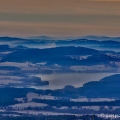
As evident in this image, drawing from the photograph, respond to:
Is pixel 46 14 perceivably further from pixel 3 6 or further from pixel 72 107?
pixel 72 107

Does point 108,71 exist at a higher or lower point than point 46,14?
lower

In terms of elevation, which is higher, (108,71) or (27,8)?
(27,8)

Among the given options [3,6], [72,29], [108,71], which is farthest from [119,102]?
[3,6]

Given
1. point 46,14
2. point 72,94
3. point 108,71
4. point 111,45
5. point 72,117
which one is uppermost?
point 46,14

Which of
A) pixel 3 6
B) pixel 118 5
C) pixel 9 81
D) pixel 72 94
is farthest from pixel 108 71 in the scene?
pixel 3 6

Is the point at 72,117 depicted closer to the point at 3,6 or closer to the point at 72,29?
the point at 72,29

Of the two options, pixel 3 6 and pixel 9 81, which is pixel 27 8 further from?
pixel 9 81

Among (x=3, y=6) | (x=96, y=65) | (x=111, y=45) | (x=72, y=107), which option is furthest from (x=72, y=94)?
(x=3, y=6)
